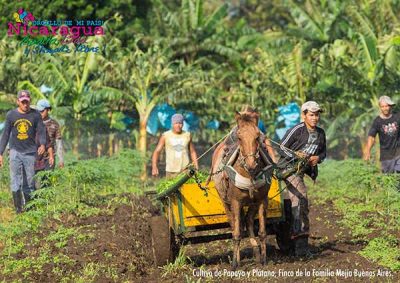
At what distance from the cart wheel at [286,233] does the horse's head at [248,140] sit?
1734mm

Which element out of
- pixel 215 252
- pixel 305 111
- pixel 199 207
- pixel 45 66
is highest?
pixel 45 66

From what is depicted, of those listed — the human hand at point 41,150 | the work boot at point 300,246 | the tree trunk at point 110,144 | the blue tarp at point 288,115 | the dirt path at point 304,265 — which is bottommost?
the dirt path at point 304,265

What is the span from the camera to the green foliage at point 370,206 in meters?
9.41

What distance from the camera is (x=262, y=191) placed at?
832cm

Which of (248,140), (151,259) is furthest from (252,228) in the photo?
(151,259)

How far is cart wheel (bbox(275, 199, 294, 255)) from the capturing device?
9484mm

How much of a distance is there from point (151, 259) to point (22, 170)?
452cm

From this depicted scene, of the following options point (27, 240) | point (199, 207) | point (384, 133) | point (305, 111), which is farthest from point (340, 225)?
point (27, 240)

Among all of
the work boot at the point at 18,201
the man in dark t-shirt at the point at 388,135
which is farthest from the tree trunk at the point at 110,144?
the man in dark t-shirt at the point at 388,135

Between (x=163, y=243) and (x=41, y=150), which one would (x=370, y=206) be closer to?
(x=163, y=243)

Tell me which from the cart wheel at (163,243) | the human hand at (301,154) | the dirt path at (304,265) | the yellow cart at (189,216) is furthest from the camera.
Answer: the human hand at (301,154)

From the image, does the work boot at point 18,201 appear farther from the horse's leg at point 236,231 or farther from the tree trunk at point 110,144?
the tree trunk at point 110,144

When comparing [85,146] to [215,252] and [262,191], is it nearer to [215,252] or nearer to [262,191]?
[215,252]

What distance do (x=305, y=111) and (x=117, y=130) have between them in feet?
59.7
